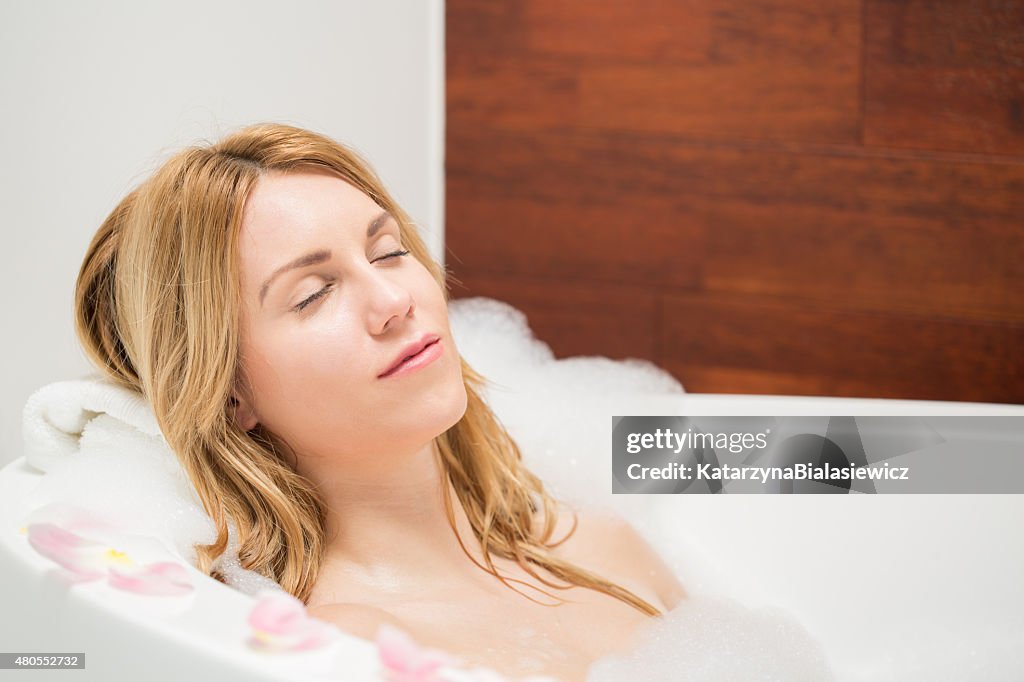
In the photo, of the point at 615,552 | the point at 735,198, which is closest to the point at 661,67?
the point at 735,198

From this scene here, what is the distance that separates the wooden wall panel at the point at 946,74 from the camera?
207 centimetres

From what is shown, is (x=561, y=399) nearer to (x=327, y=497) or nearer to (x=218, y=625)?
(x=327, y=497)

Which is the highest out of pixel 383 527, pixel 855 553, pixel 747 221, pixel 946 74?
pixel 946 74

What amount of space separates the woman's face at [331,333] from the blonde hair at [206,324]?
0.02m

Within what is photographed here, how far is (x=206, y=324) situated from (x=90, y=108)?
→ 1.31 ft

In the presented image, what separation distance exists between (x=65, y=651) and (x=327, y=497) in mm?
307

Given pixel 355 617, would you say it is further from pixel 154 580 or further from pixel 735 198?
pixel 735 198

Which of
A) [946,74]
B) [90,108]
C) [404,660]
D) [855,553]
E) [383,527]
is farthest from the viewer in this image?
[946,74]

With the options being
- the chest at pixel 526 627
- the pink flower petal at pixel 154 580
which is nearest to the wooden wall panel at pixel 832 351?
the chest at pixel 526 627

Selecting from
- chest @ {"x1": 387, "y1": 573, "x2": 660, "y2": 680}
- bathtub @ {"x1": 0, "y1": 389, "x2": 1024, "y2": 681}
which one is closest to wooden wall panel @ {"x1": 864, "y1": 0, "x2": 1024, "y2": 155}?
bathtub @ {"x1": 0, "y1": 389, "x2": 1024, "y2": 681}

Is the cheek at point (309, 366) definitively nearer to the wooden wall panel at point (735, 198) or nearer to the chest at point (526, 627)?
the chest at point (526, 627)

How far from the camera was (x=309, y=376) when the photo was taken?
1108 millimetres

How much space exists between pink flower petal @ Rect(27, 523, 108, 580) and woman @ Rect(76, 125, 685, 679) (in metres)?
0.12

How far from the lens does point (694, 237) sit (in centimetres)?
234
